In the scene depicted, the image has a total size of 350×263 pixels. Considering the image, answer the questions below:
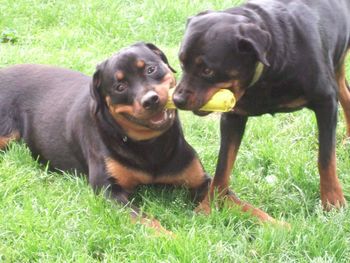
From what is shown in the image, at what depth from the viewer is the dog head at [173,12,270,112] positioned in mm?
3648

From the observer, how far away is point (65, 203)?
4.18 m

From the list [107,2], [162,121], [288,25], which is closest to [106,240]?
[162,121]

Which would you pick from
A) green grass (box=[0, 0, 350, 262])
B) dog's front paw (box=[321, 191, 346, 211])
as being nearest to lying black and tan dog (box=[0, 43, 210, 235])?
green grass (box=[0, 0, 350, 262])

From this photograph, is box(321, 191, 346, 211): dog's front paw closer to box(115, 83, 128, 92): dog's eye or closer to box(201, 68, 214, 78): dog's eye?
box(201, 68, 214, 78): dog's eye

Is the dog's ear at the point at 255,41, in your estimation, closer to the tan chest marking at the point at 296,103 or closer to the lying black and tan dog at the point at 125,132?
the tan chest marking at the point at 296,103

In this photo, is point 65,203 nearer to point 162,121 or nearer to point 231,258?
point 162,121

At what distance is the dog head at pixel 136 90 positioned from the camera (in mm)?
Answer: 4047

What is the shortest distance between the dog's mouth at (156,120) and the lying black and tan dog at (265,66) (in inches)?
13.6

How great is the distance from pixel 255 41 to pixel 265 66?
0.20m

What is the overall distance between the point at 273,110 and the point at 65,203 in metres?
1.36

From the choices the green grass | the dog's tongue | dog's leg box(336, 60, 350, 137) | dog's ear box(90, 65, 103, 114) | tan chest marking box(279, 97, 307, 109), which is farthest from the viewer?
dog's leg box(336, 60, 350, 137)

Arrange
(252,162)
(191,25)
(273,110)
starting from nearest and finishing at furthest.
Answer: (191,25), (273,110), (252,162)

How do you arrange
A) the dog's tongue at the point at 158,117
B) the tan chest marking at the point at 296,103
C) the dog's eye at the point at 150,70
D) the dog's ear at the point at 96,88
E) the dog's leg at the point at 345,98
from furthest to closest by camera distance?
the dog's leg at the point at 345,98, the dog's ear at the point at 96,88, the dog's eye at the point at 150,70, the dog's tongue at the point at 158,117, the tan chest marking at the point at 296,103

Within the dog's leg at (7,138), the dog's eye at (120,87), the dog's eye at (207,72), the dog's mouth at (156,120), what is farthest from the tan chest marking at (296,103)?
the dog's leg at (7,138)
